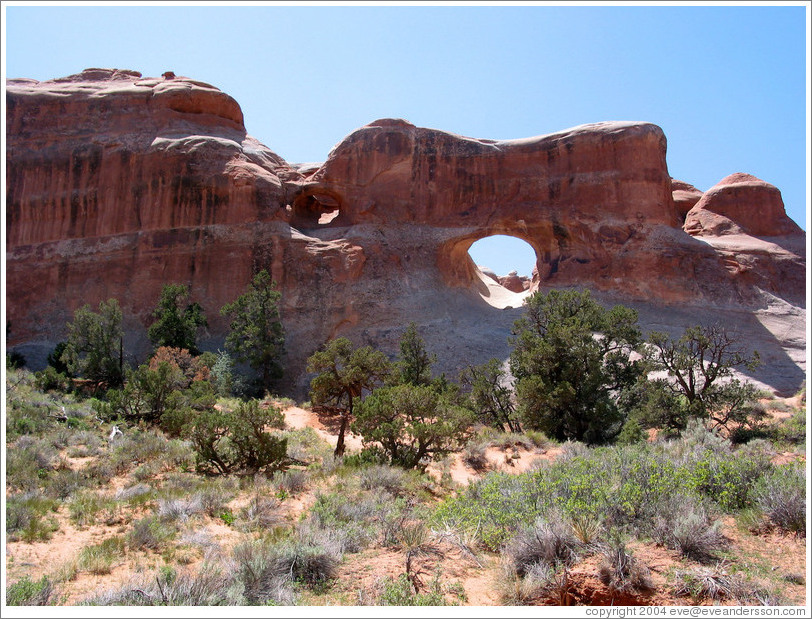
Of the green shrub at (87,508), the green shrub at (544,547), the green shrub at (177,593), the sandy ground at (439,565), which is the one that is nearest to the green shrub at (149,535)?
the sandy ground at (439,565)

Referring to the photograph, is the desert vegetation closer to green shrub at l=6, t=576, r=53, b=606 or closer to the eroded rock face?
green shrub at l=6, t=576, r=53, b=606

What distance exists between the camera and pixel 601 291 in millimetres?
28047

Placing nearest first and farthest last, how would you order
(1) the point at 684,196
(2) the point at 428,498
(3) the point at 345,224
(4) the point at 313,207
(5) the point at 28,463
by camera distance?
(2) the point at 428,498, (5) the point at 28,463, (3) the point at 345,224, (4) the point at 313,207, (1) the point at 684,196

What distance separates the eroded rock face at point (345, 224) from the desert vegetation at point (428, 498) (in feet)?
35.3

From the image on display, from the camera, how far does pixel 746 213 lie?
3044 centimetres

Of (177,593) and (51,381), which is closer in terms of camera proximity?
(177,593)

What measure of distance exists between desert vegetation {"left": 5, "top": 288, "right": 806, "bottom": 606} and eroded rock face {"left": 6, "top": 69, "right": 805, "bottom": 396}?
10765 mm

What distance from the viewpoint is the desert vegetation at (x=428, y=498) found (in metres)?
5.05

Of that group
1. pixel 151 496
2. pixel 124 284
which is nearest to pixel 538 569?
pixel 151 496

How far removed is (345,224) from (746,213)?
76.2 ft

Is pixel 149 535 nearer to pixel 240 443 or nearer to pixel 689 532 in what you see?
pixel 240 443

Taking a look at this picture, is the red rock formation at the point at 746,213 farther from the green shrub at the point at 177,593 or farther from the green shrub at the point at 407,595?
the green shrub at the point at 177,593

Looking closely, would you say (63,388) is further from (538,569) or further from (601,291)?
(601,291)

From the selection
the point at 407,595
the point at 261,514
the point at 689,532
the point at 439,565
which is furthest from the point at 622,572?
the point at 261,514
